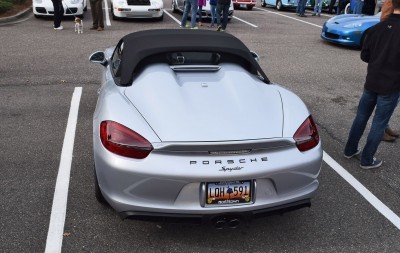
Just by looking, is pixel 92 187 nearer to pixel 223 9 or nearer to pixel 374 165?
pixel 374 165

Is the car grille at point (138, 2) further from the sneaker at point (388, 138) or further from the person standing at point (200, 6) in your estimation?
the sneaker at point (388, 138)

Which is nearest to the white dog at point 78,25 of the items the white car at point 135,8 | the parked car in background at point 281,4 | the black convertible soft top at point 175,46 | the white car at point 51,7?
the white car at point 51,7

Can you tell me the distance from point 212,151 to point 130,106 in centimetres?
73

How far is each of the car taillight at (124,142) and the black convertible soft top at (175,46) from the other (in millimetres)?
681

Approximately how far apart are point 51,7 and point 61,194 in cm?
1029

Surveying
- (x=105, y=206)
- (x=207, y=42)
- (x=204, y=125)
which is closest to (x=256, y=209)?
(x=204, y=125)

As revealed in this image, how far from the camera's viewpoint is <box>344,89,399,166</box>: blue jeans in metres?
4.15

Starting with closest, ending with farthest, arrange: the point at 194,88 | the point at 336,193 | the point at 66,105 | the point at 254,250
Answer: the point at 254,250
the point at 194,88
the point at 336,193
the point at 66,105

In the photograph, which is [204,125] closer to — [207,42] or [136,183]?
[136,183]

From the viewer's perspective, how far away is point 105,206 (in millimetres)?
3484

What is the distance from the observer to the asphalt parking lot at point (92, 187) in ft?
10.2

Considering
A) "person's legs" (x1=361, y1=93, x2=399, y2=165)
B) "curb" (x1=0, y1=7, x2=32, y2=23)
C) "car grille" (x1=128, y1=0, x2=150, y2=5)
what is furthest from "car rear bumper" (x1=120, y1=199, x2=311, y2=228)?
"curb" (x1=0, y1=7, x2=32, y2=23)

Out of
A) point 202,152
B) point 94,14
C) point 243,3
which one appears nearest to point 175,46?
point 202,152

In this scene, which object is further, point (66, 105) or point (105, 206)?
point (66, 105)
